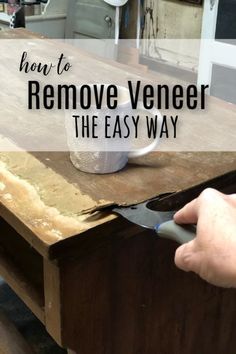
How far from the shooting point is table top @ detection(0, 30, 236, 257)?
67cm

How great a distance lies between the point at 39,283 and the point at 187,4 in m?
2.22

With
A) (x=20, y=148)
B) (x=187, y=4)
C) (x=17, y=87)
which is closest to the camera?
(x=20, y=148)

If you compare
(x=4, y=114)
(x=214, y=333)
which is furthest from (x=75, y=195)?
(x=214, y=333)

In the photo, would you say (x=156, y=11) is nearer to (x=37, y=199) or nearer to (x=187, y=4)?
(x=187, y=4)

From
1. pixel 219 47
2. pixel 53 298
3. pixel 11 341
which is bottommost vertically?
pixel 11 341

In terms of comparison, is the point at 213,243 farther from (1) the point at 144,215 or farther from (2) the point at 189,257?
(1) the point at 144,215

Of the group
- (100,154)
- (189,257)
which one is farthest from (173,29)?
(189,257)

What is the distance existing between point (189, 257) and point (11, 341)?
61 centimetres

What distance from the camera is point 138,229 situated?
75 centimetres

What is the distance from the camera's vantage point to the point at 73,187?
0.75 m

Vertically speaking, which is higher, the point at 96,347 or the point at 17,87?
the point at 17,87

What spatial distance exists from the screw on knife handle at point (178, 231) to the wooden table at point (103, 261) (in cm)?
10

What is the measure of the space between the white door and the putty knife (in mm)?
1886

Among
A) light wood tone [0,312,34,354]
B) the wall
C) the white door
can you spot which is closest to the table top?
light wood tone [0,312,34,354]
